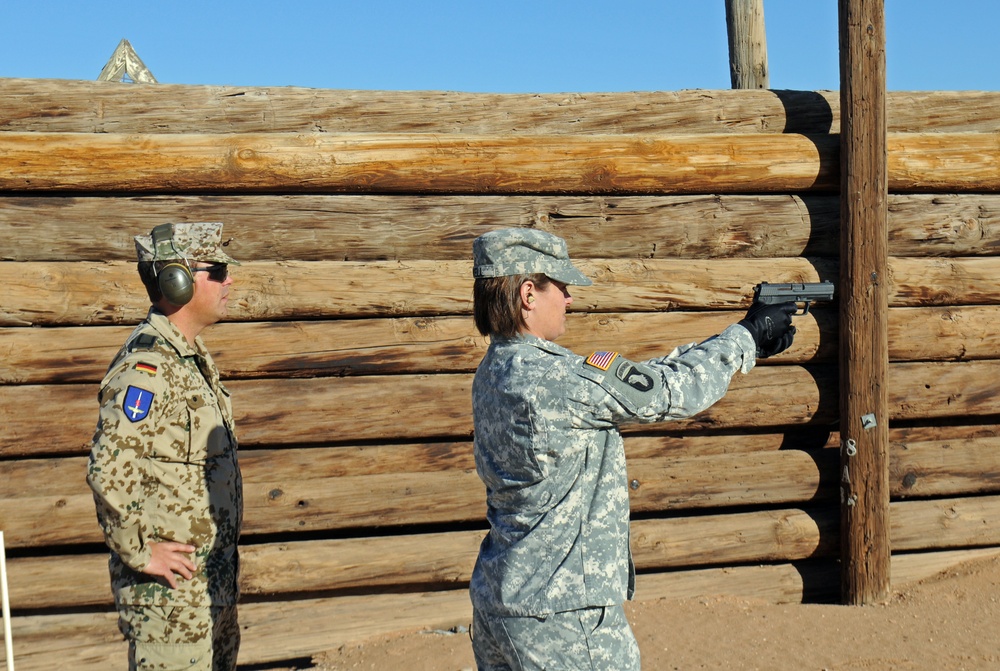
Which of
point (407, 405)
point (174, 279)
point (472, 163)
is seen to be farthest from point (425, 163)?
point (174, 279)

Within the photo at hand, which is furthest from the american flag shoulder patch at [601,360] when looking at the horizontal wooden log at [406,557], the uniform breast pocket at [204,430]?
the horizontal wooden log at [406,557]

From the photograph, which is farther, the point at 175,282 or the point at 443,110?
the point at 443,110

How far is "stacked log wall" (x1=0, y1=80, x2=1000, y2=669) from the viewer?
445 centimetres

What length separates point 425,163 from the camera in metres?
4.70

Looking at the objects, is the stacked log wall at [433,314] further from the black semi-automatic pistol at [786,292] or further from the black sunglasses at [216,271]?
the black semi-automatic pistol at [786,292]

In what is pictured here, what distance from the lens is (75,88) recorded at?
4.61 metres

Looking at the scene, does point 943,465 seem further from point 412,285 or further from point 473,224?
point 412,285

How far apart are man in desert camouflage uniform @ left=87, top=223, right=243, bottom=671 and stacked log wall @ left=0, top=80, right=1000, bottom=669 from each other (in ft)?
5.08

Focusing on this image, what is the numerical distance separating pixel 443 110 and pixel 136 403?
265 cm

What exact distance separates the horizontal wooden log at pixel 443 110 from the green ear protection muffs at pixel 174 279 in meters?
1.92

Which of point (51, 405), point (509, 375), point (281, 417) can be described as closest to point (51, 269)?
point (51, 405)

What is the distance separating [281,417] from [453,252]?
3.84 feet

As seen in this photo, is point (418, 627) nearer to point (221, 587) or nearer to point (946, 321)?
point (221, 587)

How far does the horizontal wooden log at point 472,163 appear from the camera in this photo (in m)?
4.45
